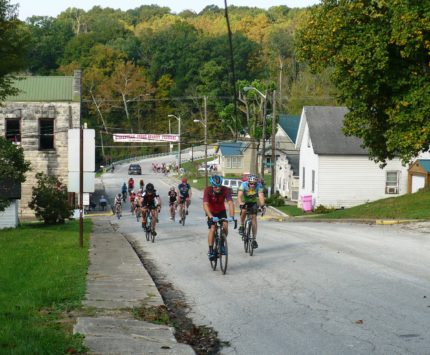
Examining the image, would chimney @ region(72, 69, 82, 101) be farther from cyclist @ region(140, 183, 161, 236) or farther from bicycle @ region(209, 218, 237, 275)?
bicycle @ region(209, 218, 237, 275)

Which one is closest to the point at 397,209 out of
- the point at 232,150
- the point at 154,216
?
the point at 154,216

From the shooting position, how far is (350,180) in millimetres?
50781

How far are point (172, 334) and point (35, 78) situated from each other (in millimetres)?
51036

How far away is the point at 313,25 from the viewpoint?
28.4m

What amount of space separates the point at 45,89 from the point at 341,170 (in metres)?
22.1

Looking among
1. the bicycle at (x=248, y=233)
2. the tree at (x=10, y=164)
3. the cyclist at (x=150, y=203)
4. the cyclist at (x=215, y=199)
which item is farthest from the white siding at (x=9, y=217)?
the cyclist at (x=215, y=199)

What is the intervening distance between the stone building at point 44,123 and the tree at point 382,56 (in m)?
29.5

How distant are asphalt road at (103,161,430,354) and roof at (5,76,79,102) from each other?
36.1m

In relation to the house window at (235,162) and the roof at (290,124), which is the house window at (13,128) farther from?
the house window at (235,162)

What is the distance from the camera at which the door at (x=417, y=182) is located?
157 feet

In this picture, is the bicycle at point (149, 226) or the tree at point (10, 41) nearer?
the bicycle at point (149, 226)

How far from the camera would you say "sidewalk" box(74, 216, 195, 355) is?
8.15 m

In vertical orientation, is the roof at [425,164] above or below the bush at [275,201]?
above

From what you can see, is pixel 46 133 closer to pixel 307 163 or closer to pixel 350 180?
pixel 307 163
